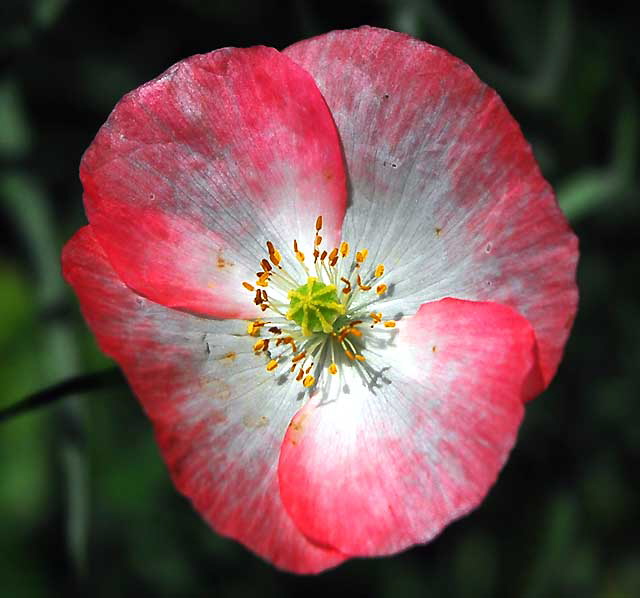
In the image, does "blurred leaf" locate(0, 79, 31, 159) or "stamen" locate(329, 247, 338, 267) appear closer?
"stamen" locate(329, 247, 338, 267)

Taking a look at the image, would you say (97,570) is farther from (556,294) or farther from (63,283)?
(556,294)

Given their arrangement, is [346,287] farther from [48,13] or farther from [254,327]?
[48,13]

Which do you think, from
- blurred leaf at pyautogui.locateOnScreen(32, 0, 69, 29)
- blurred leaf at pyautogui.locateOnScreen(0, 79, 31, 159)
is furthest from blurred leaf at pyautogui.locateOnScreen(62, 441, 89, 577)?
blurred leaf at pyautogui.locateOnScreen(32, 0, 69, 29)

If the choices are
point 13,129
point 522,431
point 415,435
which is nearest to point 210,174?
point 415,435

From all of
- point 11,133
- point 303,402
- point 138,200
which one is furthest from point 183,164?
point 11,133

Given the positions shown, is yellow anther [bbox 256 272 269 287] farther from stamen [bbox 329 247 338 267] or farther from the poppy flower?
stamen [bbox 329 247 338 267]

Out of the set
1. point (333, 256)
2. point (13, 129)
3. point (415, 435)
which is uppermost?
point (13, 129)
